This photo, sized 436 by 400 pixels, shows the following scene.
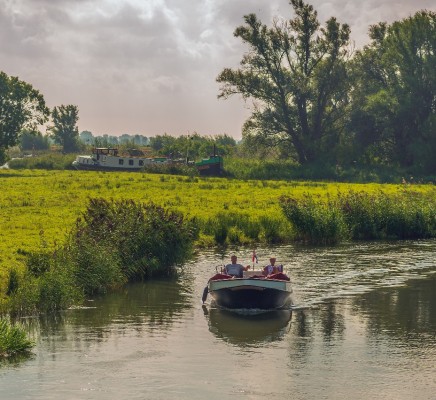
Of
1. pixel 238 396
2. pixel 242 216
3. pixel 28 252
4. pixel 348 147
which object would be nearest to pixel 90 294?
pixel 28 252

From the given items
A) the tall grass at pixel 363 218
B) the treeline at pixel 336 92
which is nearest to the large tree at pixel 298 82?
the treeline at pixel 336 92

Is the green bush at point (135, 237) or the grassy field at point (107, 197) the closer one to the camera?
the green bush at point (135, 237)

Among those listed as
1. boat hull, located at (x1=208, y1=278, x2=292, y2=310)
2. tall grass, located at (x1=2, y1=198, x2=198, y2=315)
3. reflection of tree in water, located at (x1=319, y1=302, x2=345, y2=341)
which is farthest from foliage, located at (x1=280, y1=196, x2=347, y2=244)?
boat hull, located at (x1=208, y1=278, x2=292, y2=310)

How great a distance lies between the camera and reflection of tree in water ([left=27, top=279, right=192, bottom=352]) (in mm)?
25609

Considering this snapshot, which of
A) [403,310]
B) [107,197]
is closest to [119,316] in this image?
[403,310]

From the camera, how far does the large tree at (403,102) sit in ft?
311

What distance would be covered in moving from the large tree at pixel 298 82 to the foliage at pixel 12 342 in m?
76.0

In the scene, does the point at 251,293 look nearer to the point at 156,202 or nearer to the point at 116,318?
the point at 116,318

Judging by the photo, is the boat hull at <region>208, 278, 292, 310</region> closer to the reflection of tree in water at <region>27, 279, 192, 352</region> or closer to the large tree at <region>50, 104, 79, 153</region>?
the reflection of tree in water at <region>27, 279, 192, 352</region>

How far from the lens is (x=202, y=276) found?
35.8m

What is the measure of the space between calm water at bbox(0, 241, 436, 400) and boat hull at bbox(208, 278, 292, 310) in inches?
17.1

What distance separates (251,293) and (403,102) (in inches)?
2756

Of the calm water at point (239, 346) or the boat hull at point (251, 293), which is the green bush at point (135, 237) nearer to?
the calm water at point (239, 346)

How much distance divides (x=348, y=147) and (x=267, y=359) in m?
76.2
